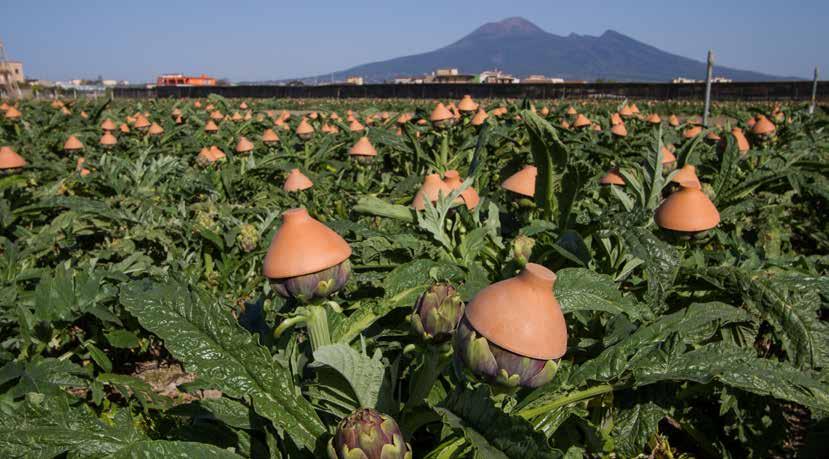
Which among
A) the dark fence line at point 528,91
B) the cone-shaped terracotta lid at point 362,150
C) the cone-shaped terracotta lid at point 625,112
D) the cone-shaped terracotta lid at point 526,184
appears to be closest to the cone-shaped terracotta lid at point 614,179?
the cone-shaped terracotta lid at point 526,184

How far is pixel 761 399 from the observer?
173 cm

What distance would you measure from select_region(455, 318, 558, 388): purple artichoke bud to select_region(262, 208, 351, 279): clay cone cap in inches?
10.8

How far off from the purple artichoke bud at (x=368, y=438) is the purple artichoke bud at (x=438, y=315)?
0.19m

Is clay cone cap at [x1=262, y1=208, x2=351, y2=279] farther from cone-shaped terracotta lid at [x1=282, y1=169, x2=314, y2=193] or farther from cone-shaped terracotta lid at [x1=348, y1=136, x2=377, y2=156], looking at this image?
cone-shaped terracotta lid at [x1=348, y1=136, x2=377, y2=156]

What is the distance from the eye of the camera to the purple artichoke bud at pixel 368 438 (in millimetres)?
808

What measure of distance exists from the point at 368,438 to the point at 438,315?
0.24 meters

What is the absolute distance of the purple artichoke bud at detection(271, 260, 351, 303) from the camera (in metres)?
0.99

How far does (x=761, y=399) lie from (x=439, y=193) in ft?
3.75

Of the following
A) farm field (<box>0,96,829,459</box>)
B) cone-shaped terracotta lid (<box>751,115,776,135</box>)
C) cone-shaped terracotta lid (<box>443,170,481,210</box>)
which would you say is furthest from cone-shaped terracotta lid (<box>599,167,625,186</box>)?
cone-shaped terracotta lid (<box>751,115,776,135</box>)

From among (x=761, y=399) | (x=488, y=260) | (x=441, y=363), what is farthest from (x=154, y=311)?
(x=761, y=399)

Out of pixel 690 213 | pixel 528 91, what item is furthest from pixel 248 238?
pixel 528 91

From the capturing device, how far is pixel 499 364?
0.83 meters

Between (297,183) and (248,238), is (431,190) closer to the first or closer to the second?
(248,238)

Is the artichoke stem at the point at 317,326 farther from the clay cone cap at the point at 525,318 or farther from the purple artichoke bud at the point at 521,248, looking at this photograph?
the purple artichoke bud at the point at 521,248
